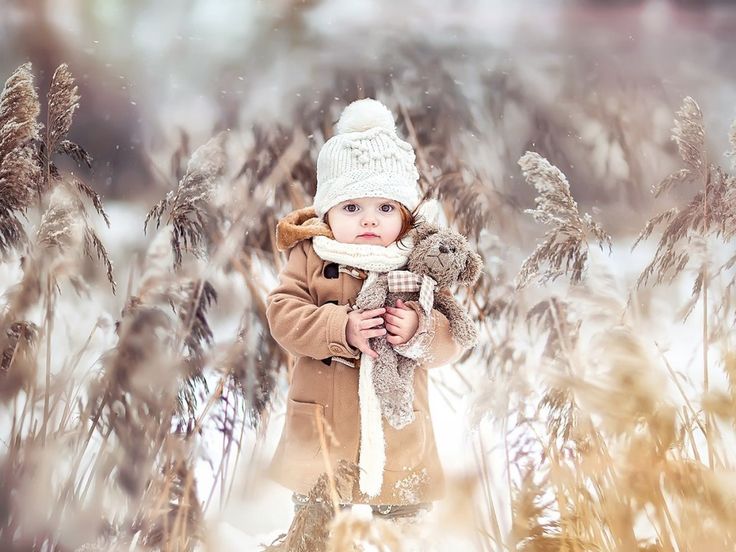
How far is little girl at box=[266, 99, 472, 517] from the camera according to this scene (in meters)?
1.03

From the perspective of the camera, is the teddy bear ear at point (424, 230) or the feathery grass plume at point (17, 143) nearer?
the teddy bear ear at point (424, 230)

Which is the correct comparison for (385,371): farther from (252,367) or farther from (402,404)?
(252,367)

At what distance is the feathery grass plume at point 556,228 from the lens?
1312 mm

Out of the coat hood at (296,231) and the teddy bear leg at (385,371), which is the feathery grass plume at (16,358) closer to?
the coat hood at (296,231)

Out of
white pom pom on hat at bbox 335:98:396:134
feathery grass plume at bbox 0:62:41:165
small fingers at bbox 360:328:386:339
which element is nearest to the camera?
small fingers at bbox 360:328:386:339

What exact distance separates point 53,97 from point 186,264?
1.19 ft

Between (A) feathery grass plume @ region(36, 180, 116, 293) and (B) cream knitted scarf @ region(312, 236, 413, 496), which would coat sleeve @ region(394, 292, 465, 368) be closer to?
(B) cream knitted scarf @ region(312, 236, 413, 496)

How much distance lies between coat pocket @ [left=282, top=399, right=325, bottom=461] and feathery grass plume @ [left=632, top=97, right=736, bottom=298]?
69cm

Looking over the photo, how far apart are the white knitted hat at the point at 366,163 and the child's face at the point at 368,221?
2 cm

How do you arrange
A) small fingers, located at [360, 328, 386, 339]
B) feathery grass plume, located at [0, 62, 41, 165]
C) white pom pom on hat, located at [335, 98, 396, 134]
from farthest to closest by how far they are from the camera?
1. feathery grass plume, located at [0, 62, 41, 165]
2. white pom pom on hat, located at [335, 98, 396, 134]
3. small fingers, located at [360, 328, 386, 339]

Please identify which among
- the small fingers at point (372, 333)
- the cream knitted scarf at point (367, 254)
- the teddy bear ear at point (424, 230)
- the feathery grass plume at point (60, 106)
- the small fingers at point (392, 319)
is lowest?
the small fingers at point (372, 333)

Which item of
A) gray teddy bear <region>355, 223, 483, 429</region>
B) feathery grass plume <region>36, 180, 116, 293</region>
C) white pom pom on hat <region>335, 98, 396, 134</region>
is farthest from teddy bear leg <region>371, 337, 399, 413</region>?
feathery grass plume <region>36, 180, 116, 293</region>

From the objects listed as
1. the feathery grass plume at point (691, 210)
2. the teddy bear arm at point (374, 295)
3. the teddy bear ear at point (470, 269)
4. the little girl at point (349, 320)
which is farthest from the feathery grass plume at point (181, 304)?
the feathery grass plume at point (691, 210)

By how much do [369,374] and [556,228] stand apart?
1.61 feet
